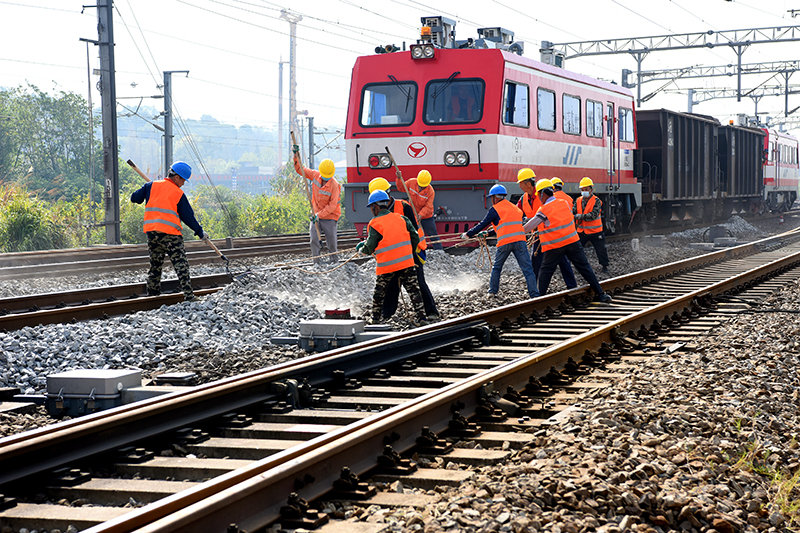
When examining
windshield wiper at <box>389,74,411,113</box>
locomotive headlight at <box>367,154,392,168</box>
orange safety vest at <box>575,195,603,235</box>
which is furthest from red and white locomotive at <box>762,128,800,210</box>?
locomotive headlight at <box>367,154,392,168</box>

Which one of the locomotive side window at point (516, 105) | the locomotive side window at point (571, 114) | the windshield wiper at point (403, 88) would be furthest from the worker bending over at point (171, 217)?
the locomotive side window at point (571, 114)

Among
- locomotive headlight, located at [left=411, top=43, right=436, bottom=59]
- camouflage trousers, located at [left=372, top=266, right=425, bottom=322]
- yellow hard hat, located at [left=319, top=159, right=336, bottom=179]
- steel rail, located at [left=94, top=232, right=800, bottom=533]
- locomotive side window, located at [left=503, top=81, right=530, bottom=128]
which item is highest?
locomotive headlight, located at [left=411, top=43, right=436, bottom=59]

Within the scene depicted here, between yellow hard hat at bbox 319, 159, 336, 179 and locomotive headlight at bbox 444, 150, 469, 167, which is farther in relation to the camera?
locomotive headlight at bbox 444, 150, 469, 167

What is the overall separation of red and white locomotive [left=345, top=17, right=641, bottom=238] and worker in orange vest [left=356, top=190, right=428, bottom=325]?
18.0ft

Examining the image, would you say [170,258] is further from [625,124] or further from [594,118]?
[625,124]

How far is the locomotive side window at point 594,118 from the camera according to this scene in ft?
62.1

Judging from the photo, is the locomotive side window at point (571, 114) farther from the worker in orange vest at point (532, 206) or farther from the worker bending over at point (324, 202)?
the worker bending over at point (324, 202)

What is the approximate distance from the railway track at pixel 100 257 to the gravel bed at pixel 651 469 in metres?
11.1

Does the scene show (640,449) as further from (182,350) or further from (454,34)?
(454,34)

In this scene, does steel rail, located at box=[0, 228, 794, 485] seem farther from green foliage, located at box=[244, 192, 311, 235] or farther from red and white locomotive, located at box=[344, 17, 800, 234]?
green foliage, located at box=[244, 192, 311, 235]

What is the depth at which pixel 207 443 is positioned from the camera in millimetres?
5059

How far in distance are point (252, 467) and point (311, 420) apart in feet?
4.99

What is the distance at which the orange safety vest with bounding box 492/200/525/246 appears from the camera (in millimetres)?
12203

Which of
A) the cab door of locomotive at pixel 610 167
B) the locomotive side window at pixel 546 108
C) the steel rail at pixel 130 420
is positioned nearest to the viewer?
the steel rail at pixel 130 420
